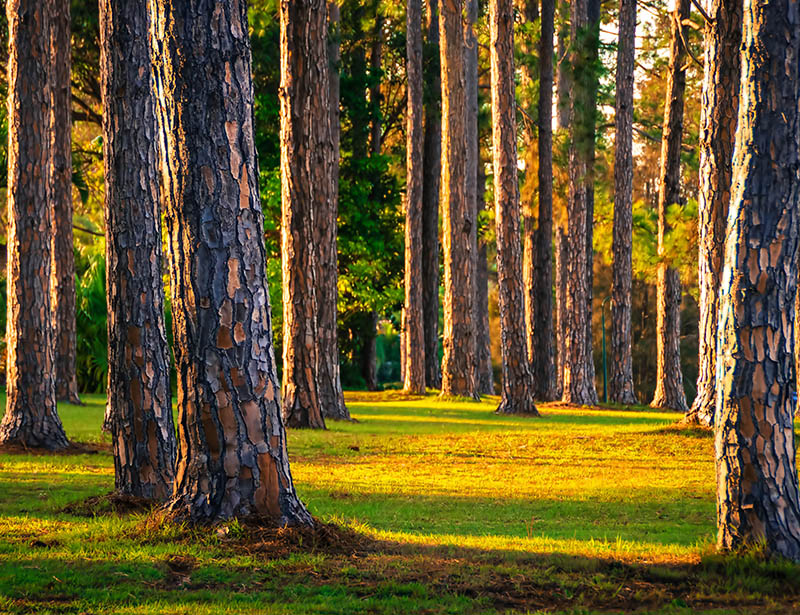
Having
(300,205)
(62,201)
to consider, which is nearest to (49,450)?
(300,205)

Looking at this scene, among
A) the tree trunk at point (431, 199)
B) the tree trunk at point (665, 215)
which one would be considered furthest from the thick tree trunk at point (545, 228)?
the tree trunk at point (431, 199)

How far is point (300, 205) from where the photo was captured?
1748cm

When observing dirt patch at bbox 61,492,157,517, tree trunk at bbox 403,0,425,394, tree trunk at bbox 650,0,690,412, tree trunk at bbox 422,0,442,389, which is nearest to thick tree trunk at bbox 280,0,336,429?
dirt patch at bbox 61,492,157,517

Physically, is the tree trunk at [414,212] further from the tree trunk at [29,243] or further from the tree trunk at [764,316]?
the tree trunk at [764,316]

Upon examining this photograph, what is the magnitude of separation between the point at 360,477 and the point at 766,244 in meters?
6.39

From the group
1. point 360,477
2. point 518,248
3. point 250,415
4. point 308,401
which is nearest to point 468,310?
point 518,248

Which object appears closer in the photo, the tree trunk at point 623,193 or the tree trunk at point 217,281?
the tree trunk at point 217,281

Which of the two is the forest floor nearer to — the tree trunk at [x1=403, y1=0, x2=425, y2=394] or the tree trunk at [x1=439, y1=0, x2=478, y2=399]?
the tree trunk at [x1=439, y1=0, x2=478, y2=399]

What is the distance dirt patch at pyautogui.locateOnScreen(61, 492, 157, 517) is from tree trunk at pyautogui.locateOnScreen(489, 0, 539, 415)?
13.9 m

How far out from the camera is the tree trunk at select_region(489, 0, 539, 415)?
2198 cm

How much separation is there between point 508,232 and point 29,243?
11.6 meters

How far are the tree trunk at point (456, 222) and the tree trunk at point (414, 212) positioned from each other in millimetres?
3528

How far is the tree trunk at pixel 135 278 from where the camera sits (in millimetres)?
8969

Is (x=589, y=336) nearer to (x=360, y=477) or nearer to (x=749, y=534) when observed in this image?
(x=360, y=477)
